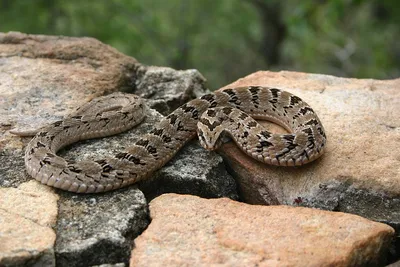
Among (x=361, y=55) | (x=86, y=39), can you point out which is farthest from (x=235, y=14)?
(x=86, y=39)

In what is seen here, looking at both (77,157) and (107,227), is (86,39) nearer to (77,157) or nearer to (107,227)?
(77,157)

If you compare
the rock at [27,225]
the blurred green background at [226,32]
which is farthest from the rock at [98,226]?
the blurred green background at [226,32]

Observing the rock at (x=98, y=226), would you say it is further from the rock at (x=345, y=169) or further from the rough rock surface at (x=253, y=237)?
the rock at (x=345, y=169)

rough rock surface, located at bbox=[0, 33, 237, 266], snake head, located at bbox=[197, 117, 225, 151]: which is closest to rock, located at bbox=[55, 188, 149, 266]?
rough rock surface, located at bbox=[0, 33, 237, 266]

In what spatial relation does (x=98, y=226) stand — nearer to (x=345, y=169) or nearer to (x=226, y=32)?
(x=345, y=169)

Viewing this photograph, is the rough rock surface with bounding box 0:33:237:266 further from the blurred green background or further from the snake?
the blurred green background
